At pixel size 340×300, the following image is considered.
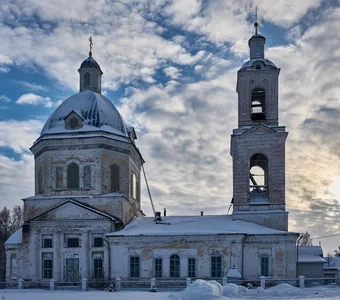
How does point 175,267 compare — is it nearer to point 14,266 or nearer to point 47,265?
point 47,265

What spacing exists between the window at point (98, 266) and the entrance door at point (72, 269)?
110 cm

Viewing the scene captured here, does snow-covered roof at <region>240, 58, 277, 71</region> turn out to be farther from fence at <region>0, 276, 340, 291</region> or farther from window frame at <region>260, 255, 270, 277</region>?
fence at <region>0, 276, 340, 291</region>

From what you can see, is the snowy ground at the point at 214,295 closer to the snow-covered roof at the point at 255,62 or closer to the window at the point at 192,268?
the window at the point at 192,268

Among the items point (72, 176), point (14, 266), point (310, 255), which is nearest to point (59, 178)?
point (72, 176)

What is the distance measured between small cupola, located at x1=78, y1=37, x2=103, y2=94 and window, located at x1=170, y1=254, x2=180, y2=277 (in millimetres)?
14101

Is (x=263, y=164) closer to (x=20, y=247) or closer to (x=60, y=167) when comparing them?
(x=60, y=167)

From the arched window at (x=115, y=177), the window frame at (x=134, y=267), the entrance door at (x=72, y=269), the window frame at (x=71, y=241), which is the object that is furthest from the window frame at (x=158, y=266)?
the arched window at (x=115, y=177)

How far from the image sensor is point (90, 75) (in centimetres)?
3588

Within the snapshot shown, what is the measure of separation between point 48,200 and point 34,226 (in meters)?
1.93

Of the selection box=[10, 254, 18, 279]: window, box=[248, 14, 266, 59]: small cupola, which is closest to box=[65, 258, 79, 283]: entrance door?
box=[10, 254, 18, 279]: window

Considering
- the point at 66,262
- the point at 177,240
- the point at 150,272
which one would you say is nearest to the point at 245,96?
the point at 177,240

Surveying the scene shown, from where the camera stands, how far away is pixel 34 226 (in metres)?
30.5

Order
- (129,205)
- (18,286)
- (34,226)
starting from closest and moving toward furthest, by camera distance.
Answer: (18,286) → (34,226) → (129,205)

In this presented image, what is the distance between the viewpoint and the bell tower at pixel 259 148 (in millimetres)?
30047
